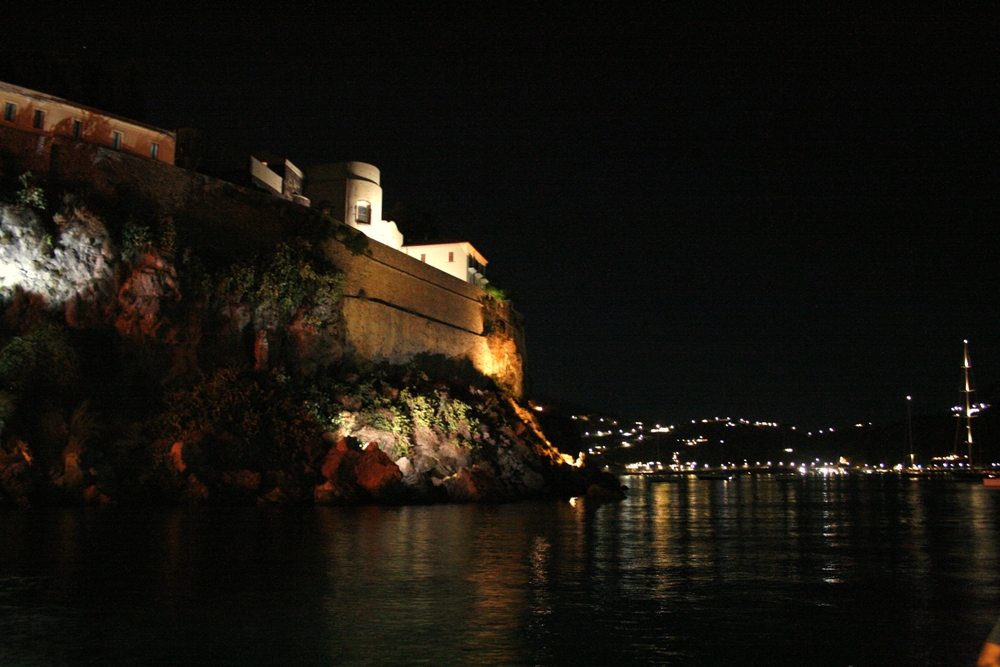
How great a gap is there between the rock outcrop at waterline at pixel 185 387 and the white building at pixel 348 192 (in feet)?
46.6

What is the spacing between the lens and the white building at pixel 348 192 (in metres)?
45.5

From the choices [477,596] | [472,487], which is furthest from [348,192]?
[477,596]

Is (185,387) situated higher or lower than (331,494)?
higher

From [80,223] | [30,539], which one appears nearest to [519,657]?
[30,539]

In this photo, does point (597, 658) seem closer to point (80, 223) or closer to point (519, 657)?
point (519, 657)

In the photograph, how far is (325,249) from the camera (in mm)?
32844

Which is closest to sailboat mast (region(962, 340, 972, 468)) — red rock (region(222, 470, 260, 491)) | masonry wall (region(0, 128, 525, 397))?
masonry wall (region(0, 128, 525, 397))

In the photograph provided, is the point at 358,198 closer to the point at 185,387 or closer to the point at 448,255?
the point at 448,255

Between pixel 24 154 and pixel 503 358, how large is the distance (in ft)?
94.3

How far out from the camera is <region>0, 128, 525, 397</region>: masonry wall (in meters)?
25.3

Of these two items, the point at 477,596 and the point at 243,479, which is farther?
the point at 243,479

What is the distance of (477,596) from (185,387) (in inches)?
766

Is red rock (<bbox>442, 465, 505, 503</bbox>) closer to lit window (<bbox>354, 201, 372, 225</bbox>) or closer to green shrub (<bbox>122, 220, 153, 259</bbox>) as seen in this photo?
green shrub (<bbox>122, 220, 153, 259</bbox>)

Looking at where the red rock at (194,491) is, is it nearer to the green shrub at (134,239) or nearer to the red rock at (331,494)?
the red rock at (331,494)
